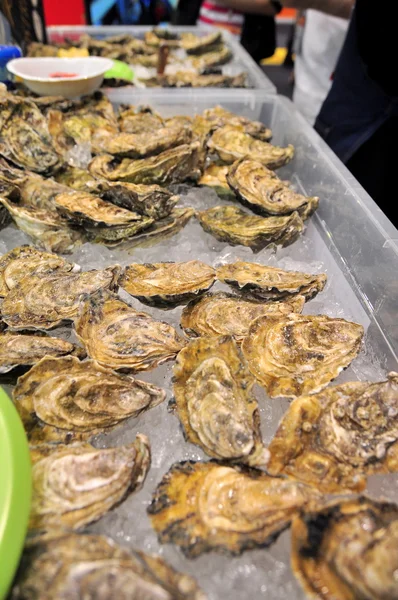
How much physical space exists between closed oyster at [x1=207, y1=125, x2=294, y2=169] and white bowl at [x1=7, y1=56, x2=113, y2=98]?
80cm

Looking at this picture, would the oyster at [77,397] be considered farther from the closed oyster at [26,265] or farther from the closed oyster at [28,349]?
the closed oyster at [26,265]

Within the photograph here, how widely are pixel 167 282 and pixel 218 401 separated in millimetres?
481

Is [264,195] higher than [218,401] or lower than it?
higher

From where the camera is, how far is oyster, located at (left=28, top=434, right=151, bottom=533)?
83 centimetres

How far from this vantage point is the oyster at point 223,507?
0.81 metres

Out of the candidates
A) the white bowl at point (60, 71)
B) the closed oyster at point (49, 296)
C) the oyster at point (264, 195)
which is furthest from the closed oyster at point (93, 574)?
the white bowl at point (60, 71)

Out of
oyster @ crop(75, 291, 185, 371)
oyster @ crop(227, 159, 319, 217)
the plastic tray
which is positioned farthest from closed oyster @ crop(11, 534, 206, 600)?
the plastic tray

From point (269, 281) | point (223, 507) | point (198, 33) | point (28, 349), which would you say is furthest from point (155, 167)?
point (198, 33)

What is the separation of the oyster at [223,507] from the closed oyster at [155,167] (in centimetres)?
123

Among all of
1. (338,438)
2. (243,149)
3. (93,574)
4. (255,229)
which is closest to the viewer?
(93,574)

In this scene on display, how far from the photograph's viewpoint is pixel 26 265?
1.42 metres

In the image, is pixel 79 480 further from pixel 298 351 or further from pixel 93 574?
pixel 298 351

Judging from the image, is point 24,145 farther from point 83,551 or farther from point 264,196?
point 83,551

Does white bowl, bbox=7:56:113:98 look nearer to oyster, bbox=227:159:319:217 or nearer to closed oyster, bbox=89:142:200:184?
closed oyster, bbox=89:142:200:184
